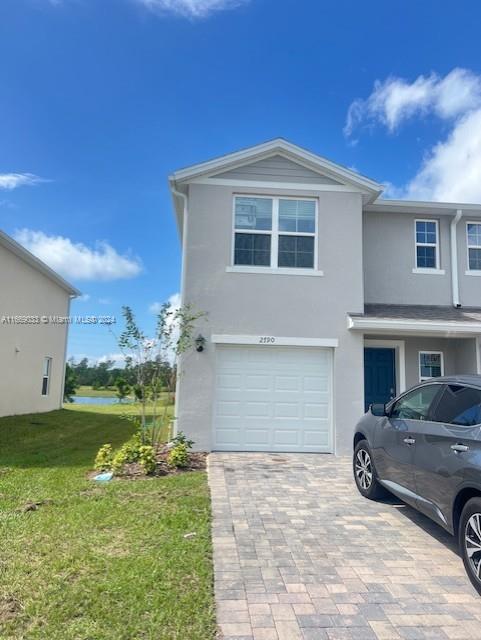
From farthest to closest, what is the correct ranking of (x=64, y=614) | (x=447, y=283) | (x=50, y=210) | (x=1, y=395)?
(x=50, y=210) < (x=1, y=395) < (x=447, y=283) < (x=64, y=614)

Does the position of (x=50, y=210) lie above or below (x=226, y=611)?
above

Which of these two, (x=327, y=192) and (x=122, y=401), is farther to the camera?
(x=327, y=192)

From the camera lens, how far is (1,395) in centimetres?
1530

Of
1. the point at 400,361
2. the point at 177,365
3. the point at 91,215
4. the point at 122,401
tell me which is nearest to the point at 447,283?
the point at 400,361

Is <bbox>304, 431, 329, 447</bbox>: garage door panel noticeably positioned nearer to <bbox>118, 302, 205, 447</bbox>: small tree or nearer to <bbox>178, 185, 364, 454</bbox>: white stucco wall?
<bbox>178, 185, 364, 454</bbox>: white stucco wall

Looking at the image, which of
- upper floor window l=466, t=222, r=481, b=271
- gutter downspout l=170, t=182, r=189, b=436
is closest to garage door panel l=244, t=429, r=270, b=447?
gutter downspout l=170, t=182, r=189, b=436

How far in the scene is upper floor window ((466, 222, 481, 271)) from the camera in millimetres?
11992

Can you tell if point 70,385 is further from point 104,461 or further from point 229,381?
point 104,461

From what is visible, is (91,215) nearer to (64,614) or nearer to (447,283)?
(447,283)

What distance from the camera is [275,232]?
10555 millimetres

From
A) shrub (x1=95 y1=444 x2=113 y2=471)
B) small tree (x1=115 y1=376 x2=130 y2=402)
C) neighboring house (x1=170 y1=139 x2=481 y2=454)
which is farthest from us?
neighboring house (x1=170 y1=139 x2=481 y2=454)

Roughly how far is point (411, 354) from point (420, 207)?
3.90m

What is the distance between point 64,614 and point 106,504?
8.93 ft

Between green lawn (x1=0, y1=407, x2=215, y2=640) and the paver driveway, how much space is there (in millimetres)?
302
